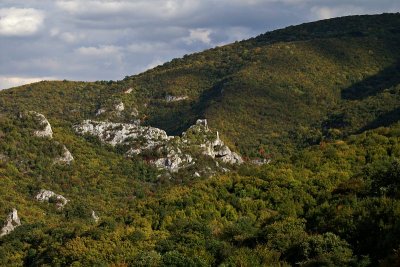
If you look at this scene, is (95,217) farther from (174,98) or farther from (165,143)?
(174,98)

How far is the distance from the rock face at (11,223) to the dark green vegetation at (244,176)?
1095 millimetres

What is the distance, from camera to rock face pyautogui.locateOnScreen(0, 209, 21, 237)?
2756 inches

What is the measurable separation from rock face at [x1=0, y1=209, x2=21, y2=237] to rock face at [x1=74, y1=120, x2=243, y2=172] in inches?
1554

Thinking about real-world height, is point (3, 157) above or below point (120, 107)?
below

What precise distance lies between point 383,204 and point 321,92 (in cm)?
13751

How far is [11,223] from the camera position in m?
71.4

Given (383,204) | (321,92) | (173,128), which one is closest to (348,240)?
(383,204)

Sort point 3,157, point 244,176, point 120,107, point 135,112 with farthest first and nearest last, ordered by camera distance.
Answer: point 135,112
point 120,107
point 3,157
point 244,176

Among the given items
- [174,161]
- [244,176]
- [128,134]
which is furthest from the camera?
[128,134]

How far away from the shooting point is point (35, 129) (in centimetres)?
10750

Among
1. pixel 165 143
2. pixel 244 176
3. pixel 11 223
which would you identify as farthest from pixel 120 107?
pixel 244 176

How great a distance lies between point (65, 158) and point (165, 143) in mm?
19077

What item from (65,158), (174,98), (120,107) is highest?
(174,98)

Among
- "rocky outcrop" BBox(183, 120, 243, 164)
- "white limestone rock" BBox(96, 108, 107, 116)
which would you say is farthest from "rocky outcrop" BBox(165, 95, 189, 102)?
"rocky outcrop" BBox(183, 120, 243, 164)
